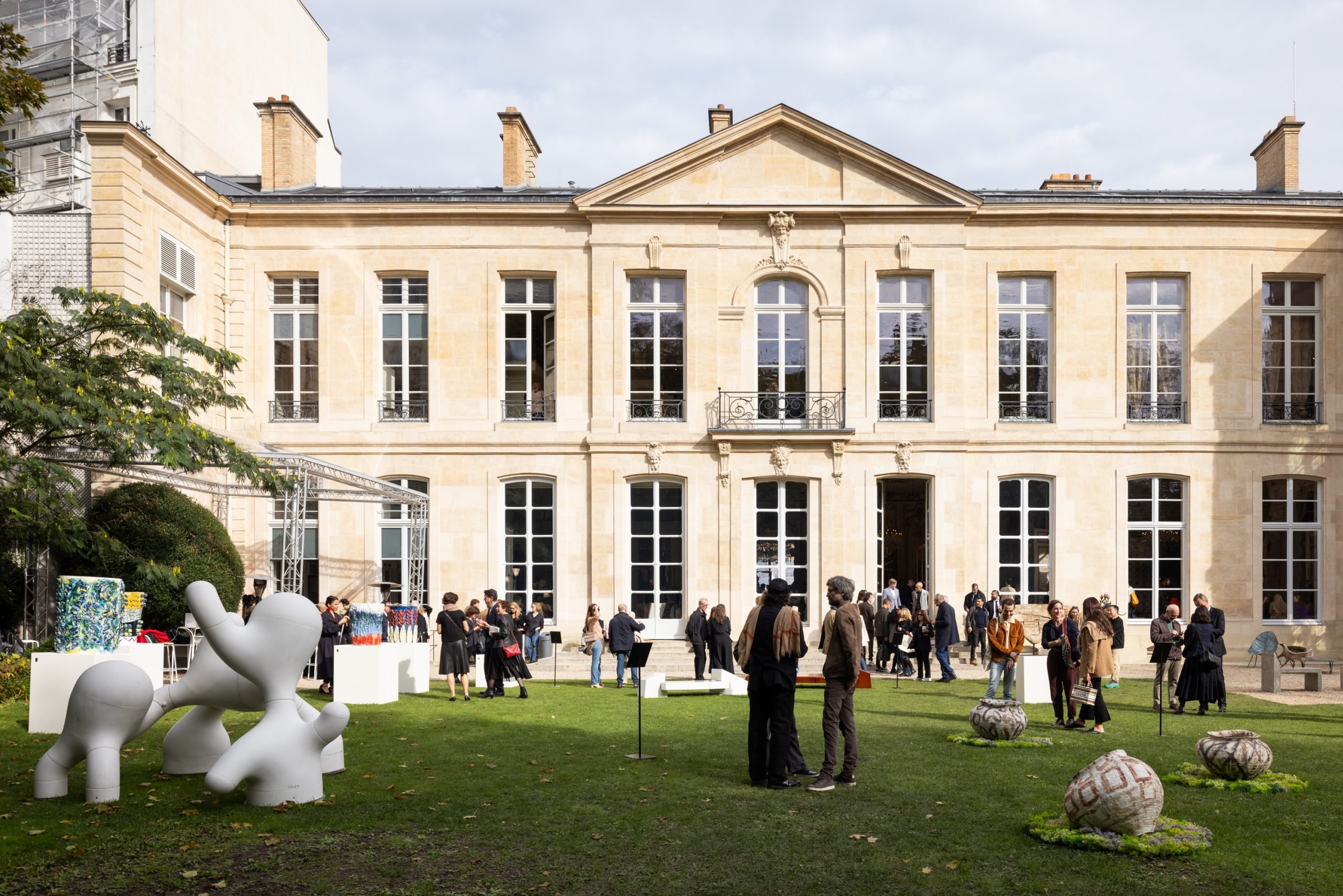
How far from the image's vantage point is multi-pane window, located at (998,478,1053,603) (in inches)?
891

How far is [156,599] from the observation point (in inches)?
681

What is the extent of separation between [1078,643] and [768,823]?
6451 millimetres

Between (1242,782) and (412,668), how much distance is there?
34.3ft

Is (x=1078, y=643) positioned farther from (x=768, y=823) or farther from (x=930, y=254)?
(x=930, y=254)

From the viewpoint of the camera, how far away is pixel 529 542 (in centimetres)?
2264

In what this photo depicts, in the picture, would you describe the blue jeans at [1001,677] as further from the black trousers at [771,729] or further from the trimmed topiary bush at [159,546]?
the trimmed topiary bush at [159,546]

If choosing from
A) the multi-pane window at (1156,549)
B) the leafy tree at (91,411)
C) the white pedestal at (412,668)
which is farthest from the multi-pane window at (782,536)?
the leafy tree at (91,411)

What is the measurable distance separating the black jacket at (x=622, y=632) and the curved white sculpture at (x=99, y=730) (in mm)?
8890

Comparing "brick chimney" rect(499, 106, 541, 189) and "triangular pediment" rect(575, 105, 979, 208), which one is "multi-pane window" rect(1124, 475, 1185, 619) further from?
"brick chimney" rect(499, 106, 541, 189)

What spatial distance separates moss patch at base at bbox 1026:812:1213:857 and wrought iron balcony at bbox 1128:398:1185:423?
16815 millimetres

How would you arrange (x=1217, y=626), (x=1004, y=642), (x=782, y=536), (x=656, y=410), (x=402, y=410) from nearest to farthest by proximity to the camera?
(x=1004, y=642), (x=1217, y=626), (x=782, y=536), (x=656, y=410), (x=402, y=410)

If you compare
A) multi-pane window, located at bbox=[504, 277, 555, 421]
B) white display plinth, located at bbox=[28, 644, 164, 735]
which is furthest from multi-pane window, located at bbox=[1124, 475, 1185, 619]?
white display plinth, located at bbox=[28, 644, 164, 735]

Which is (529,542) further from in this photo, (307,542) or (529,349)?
(307,542)

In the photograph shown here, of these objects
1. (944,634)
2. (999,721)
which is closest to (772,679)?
(999,721)
